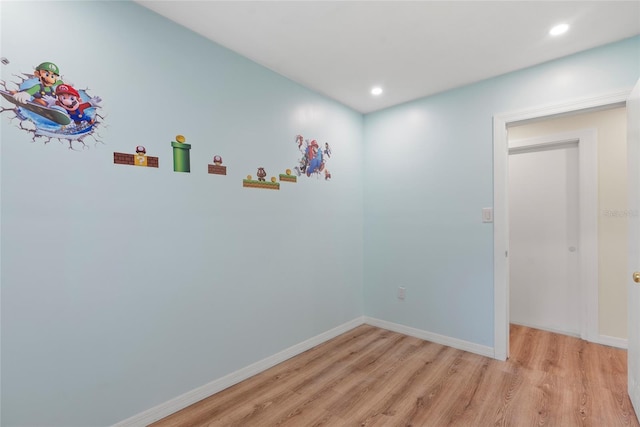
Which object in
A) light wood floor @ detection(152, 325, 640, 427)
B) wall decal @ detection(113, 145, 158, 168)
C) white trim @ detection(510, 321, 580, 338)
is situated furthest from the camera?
white trim @ detection(510, 321, 580, 338)

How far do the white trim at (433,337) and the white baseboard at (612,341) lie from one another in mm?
1192

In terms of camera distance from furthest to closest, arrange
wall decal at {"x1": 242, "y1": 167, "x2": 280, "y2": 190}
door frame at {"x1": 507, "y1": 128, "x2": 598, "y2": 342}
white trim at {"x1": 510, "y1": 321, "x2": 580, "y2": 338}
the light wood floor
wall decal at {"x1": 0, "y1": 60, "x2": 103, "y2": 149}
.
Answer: white trim at {"x1": 510, "y1": 321, "x2": 580, "y2": 338} < door frame at {"x1": 507, "y1": 128, "x2": 598, "y2": 342} < wall decal at {"x1": 242, "y1": 167, "x2": 280, "y2": 190} < the light wood floor < wall decal at {"x1": 0, "y1": 60, "x2": 103, "y2": 149}

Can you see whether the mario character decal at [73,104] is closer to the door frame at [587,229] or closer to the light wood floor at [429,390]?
the light wood floor at [429,390]

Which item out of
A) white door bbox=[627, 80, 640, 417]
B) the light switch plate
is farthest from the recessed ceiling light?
the light switch plate

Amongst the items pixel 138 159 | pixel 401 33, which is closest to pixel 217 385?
pixel 138 159

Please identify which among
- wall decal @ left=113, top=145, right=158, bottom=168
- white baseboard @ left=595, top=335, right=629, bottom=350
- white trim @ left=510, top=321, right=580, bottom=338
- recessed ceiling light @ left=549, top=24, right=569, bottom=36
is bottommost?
white trim @ left=510, top=321, right=580, bottom=338

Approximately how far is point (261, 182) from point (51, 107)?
1343 mm

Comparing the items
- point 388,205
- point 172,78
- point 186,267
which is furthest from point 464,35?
point 186,267

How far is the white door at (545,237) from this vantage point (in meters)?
3.15

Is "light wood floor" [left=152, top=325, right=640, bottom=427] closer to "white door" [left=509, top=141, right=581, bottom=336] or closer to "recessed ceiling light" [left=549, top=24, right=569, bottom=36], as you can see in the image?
"white door" [left=509, top=141, right=581, bottom=336]

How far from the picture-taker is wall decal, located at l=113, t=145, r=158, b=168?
1.73m

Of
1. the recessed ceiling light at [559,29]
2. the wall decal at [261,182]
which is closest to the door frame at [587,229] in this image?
the recessed ceiling light at [559,29]

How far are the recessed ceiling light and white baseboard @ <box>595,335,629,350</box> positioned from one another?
2792 mm

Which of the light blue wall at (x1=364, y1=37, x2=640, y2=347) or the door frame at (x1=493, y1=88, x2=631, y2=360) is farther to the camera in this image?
the door frame at (x1=493, y1=88, x2=631, y2=360)
